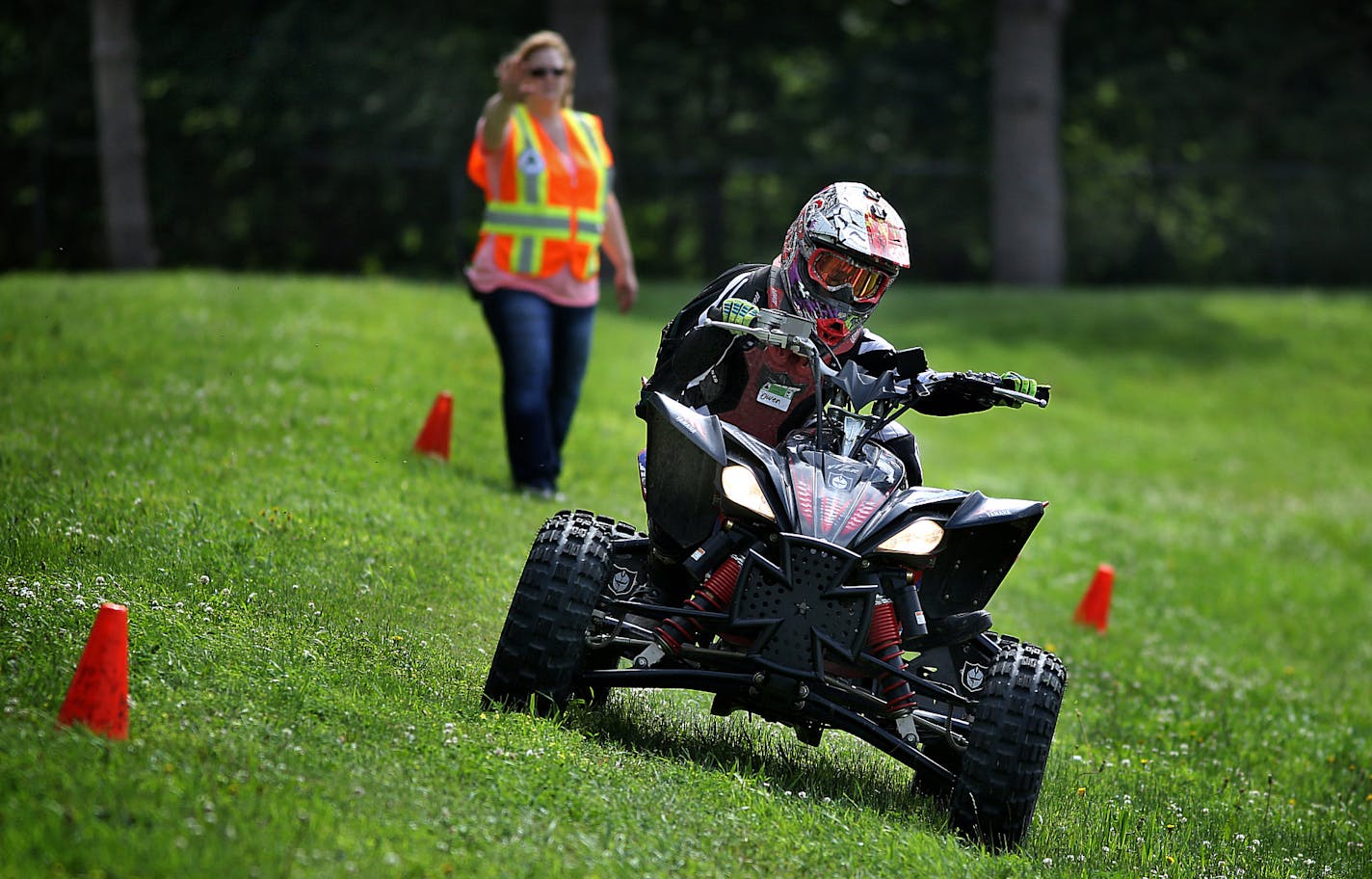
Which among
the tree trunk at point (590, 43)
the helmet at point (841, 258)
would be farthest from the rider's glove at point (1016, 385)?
the tree trunk at point (590, 43)

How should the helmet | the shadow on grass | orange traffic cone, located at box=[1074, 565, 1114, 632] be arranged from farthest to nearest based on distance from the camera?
orange traffic cone, located at box=[1074, 565, 1114, 632] < the helmet < the shadow on grass

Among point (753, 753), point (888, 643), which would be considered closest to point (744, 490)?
point (888, 643)

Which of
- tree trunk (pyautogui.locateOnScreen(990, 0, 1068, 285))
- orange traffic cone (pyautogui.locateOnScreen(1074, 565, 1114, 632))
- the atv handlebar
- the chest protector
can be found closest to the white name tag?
the chest protector

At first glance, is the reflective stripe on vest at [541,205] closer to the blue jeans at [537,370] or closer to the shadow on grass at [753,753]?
the blue jeans at [537,370]

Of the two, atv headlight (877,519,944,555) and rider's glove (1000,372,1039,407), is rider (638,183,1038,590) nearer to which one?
rider's glove (1000,372,1039,407)

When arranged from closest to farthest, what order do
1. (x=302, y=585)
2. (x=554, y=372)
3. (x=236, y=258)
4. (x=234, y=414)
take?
(x=302, y=585), (x=554, y=372), (x=234, y=414), (x=236, y=258)

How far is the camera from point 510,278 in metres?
10.5

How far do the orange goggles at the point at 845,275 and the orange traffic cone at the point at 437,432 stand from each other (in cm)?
556

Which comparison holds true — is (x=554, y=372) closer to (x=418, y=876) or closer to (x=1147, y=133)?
(x=418, y=876)

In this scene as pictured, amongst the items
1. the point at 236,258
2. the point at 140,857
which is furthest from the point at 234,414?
the point at 236,258

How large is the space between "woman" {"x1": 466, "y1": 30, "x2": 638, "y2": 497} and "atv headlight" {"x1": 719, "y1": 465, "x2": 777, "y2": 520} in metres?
4.39

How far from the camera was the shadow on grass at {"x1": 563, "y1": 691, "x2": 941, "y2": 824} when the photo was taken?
6.44m

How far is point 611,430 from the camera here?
15219mm

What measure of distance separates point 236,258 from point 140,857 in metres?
30.2
